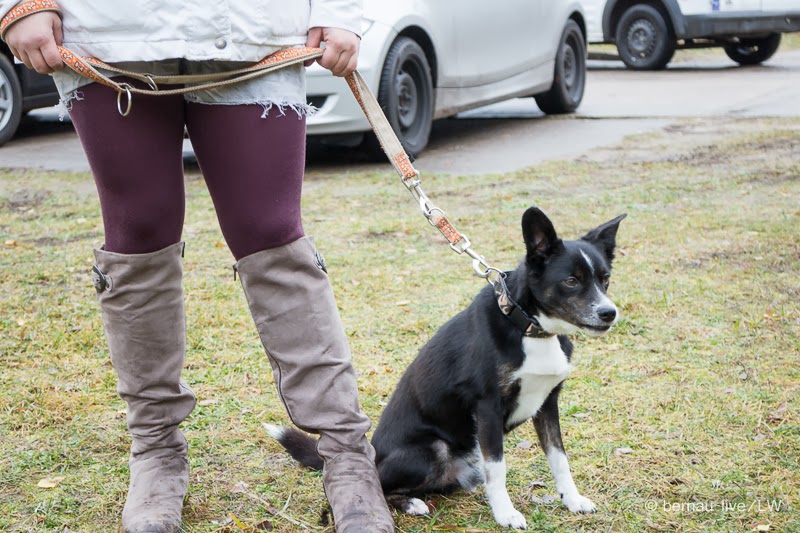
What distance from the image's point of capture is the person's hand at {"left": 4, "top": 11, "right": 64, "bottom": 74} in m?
2.04

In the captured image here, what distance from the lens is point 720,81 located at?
469 inches

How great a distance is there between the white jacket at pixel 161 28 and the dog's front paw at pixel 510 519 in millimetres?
1344

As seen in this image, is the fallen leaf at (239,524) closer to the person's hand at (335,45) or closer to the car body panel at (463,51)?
the person's hand at (335,45)

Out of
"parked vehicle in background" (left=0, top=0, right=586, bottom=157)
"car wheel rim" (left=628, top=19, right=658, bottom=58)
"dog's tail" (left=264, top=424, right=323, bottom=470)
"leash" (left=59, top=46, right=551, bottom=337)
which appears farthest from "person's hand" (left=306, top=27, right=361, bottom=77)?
"car wheel rim" (left=628, top=19, right=658, bottom=58)

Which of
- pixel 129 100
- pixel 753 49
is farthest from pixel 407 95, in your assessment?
pixel 753 49

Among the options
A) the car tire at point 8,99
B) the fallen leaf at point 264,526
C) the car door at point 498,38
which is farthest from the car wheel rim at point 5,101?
the fallen leaf at point 264,526

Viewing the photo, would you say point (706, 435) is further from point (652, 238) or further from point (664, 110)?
Result: point (664, 110)

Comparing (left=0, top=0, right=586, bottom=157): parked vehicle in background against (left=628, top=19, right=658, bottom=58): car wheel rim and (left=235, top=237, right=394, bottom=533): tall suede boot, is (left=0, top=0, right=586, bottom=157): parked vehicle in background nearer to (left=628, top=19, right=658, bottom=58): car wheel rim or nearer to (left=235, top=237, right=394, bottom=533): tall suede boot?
(left=235, top=237, right=394, bottom=533): tall suede boot

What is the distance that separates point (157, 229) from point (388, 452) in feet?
2.92

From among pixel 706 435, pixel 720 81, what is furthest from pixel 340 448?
pixel 720 81

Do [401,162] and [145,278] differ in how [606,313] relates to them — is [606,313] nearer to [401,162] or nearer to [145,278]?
[401,162]

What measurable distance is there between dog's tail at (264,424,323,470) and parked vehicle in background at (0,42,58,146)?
20.2ft

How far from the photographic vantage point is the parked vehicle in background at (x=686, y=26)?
12.4 metres

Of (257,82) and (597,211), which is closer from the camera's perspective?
(257,82)
